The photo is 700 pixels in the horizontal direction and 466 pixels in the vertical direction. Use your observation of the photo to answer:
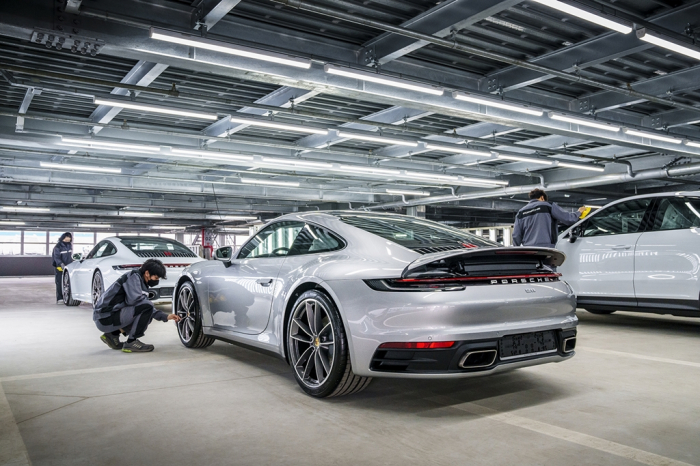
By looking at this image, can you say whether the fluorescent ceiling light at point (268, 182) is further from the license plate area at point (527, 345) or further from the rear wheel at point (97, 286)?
the license plate area at point (527, 345)

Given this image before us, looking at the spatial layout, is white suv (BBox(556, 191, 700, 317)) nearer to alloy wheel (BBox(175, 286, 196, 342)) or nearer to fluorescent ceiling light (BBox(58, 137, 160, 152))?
alloy wheel (BBox(175, 286, 196, 342))

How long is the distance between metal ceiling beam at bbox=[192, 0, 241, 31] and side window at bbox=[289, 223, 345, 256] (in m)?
3.30

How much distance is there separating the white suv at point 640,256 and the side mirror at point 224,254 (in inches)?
160

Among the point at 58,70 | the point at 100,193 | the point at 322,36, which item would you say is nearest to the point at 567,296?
the point at 322,36

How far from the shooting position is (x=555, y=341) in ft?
10.9

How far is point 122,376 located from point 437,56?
20.9ft

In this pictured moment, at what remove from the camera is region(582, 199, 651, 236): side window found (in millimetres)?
6051

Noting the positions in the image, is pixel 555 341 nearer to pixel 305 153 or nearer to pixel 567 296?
pixel 567 296

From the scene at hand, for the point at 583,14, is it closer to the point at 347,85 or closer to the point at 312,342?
the point at 347,85

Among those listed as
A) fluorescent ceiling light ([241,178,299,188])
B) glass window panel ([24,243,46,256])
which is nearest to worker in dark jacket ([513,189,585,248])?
fluorescent ceiling light ([241,178,299,188])

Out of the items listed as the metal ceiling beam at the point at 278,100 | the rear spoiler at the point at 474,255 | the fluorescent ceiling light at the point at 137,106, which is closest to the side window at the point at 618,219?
the rear spoiler at the point at 474,255

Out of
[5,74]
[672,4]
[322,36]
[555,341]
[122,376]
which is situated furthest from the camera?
[5,74]

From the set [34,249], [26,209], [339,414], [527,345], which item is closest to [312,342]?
[339,414]

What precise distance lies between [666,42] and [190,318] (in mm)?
6060
